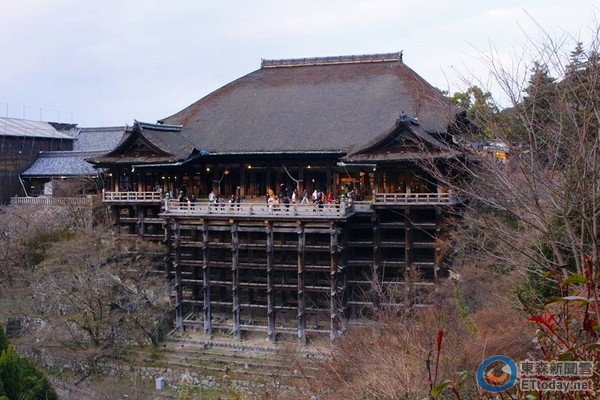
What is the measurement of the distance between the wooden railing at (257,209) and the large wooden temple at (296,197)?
6 centimetres

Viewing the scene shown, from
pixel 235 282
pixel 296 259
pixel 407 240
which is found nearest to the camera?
pixel 407 240

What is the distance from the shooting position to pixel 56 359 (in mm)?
22734

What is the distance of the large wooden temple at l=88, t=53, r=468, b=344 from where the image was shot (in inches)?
886

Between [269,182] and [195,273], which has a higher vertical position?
[269,182]

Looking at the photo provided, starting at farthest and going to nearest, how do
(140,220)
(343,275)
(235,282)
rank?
(140,220)
(235,282)
(343,275)

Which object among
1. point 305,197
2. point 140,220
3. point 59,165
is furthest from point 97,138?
point 305,197

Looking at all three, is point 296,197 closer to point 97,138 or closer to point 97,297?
point 97,297

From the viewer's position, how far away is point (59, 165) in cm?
3628

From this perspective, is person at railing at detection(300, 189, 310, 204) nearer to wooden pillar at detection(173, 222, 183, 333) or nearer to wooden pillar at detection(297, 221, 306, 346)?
wooden pillar at detection(297, 221, 306, 346)

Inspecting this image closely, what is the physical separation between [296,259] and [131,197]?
890cm

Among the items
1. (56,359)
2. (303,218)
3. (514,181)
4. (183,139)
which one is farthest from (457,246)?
(56,359)

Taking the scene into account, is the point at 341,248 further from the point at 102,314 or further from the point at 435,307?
the point at 102,314

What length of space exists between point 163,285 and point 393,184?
11.8 meters

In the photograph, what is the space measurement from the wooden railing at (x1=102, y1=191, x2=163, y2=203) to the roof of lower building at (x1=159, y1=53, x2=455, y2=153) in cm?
331
